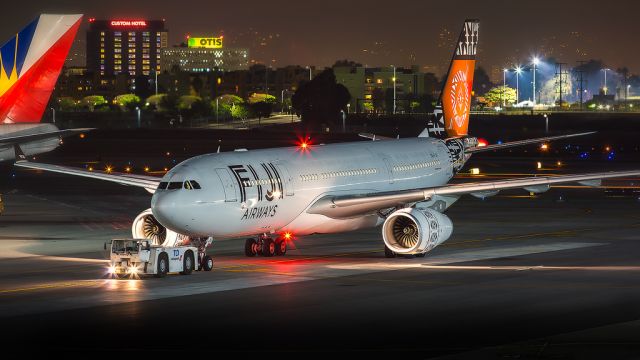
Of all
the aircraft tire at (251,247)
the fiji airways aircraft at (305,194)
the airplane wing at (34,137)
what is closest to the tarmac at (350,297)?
the aircraft tire at (251,247)

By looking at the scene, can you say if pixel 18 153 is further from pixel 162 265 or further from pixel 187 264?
pixel 162 265

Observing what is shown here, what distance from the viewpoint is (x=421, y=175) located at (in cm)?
5394

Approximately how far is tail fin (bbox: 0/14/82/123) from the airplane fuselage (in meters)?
14.2

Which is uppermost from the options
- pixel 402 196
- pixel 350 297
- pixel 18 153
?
pixel 18 153

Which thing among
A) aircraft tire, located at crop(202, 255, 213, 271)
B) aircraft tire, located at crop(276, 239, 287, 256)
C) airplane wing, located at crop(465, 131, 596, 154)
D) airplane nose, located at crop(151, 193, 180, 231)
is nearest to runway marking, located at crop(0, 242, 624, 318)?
aircraft tire, located at crop(202, 255, 213, 271)

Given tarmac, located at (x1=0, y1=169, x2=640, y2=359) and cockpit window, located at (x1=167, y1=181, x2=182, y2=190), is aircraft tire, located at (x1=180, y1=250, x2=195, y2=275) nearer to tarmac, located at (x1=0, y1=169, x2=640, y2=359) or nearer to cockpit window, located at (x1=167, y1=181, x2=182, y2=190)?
tarmac, located at (x1=0, y1=169, x2=640, y2=359)

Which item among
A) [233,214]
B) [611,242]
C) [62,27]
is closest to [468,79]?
[611,242]

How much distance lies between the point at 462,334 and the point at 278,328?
453 centimetres

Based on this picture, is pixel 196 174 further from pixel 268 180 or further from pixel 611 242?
pixel 611 242

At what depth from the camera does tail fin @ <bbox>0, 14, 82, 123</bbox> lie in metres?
54.4

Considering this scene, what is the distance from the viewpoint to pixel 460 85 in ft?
203

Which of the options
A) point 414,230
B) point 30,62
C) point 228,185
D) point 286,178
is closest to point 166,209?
point 228,185

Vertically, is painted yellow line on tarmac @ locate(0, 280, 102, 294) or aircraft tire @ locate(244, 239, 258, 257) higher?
aircraft tire @ locate(244, 239, 258, 257)

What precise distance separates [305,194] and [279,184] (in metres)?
1.92
